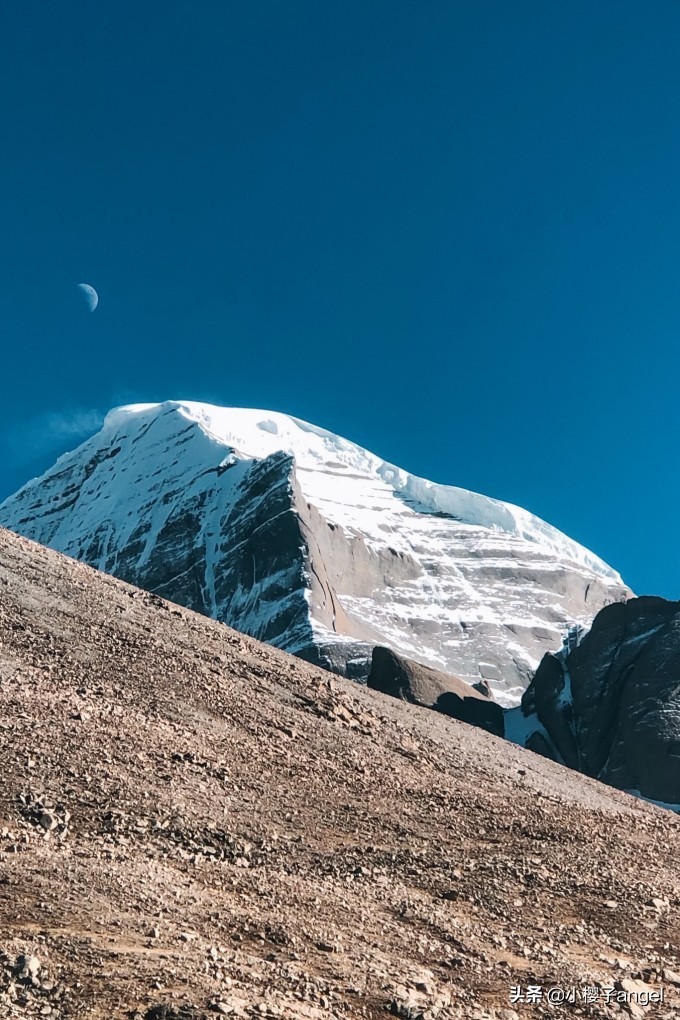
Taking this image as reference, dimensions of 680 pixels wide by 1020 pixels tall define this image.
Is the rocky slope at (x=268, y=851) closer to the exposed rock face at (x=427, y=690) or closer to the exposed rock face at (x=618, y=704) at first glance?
the exposed rock face at (x=618, y=704)

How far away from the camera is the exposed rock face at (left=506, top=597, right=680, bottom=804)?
9838 cm

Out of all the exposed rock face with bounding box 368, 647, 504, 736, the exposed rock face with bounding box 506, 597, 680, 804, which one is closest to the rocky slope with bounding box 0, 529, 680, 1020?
the exposed rock face with bounding box 506, 597, 680, 804

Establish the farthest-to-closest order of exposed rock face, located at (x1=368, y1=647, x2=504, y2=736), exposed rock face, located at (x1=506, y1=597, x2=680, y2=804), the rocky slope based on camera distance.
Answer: exposed rock face, located at (x1=368, y1=647, x2=504, y2=736)
exposed rock face, located at (x1=506, y1=597, x2=680, y2=804)
the rocky slope

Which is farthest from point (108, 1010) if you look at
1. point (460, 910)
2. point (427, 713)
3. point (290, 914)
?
point (427, 713)

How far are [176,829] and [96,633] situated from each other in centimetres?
1482

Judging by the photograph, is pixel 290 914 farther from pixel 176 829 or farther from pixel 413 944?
pixel 176 829

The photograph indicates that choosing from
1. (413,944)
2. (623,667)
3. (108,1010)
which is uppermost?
(623,667)

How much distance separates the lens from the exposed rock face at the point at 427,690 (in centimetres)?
10506

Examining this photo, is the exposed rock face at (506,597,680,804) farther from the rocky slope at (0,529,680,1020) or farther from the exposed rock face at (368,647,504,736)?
the rocky slope at (0,529,680,1020)

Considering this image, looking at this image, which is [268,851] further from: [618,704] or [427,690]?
[618,704]

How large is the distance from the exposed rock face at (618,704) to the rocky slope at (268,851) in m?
60.9

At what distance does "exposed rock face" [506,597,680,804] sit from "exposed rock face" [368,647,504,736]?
301 inches

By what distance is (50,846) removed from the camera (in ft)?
67.0

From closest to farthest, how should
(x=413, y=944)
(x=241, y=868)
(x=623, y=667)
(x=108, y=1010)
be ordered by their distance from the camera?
(x=108, y=1010) < (x=413, y=944) < (x=241, y=868) < (x=623, y=667)
